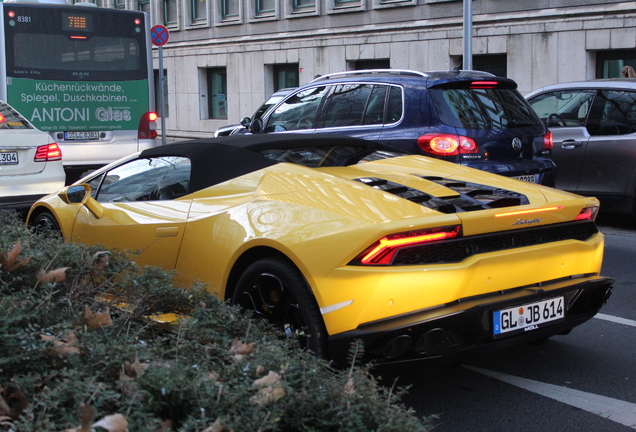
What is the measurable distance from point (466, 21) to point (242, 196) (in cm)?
1241

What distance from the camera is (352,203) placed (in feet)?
13.5

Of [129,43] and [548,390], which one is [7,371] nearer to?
[548,390]

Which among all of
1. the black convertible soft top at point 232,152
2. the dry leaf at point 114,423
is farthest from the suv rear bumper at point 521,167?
the dry leaf at point 114,423

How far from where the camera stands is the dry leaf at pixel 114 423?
2.23 m

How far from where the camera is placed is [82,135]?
560 inches

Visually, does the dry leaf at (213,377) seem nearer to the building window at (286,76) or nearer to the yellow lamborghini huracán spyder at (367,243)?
the yellow lamborghini huracán spyder at (367,243)

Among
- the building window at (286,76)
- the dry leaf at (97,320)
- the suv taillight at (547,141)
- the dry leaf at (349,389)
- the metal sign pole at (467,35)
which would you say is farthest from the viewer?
the building window at (286,76)

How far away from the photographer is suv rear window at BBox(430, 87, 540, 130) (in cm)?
801

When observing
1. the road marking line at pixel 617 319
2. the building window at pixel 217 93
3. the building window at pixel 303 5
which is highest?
the building window at pixel 303 5

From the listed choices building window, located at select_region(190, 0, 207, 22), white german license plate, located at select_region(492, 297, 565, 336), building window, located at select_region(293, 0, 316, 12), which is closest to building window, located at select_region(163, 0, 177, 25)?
building window, located at select_region(190, 0, 207, 22)

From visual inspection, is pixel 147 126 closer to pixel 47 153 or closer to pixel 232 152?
pixel 47 153

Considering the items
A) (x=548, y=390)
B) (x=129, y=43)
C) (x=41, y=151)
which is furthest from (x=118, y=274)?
(x=129, y=43)

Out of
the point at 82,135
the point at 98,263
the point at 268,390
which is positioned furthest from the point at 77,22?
the point at 268,390

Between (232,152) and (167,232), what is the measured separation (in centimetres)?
59
